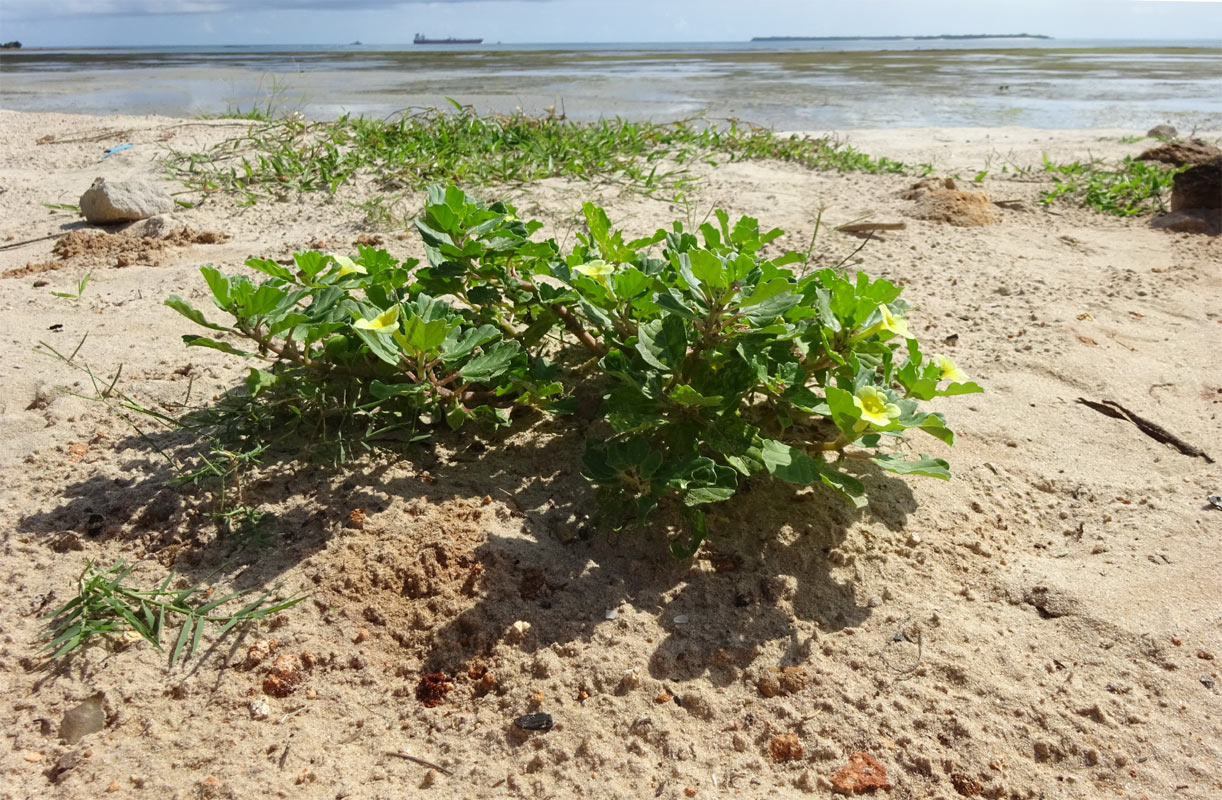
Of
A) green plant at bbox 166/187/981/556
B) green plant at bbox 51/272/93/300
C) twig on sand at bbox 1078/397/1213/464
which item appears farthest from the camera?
green plant at bbox 51/272/93/300

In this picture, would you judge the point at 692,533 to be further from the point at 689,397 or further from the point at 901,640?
the point at 901,640

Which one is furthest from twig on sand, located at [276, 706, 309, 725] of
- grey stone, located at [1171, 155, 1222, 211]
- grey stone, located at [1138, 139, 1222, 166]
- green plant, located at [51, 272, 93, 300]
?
grey stone, located at [1138, 139, 1222, 166]

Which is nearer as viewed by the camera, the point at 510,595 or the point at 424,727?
the point at 424,727

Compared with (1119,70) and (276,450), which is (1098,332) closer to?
(276,450)

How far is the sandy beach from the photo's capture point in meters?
1.48

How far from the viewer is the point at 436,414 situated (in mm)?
2236

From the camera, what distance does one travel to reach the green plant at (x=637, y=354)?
1.80m

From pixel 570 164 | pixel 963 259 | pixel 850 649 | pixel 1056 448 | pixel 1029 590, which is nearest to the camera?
pixel 850 649

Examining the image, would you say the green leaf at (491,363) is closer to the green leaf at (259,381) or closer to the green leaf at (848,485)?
the green leaf at (259,381)

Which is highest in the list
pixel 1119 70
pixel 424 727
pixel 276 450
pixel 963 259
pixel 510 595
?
pixel 1119 70

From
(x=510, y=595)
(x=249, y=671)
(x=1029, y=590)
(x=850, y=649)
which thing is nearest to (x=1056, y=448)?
→ (x=1029, y=590)

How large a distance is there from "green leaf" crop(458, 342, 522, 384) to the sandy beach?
0.93 feet

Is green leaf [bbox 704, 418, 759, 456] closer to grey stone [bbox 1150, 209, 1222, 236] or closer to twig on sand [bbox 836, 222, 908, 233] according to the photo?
twig on sand [bbox 836, 222, 908, 233]

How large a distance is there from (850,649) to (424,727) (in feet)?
2.79
